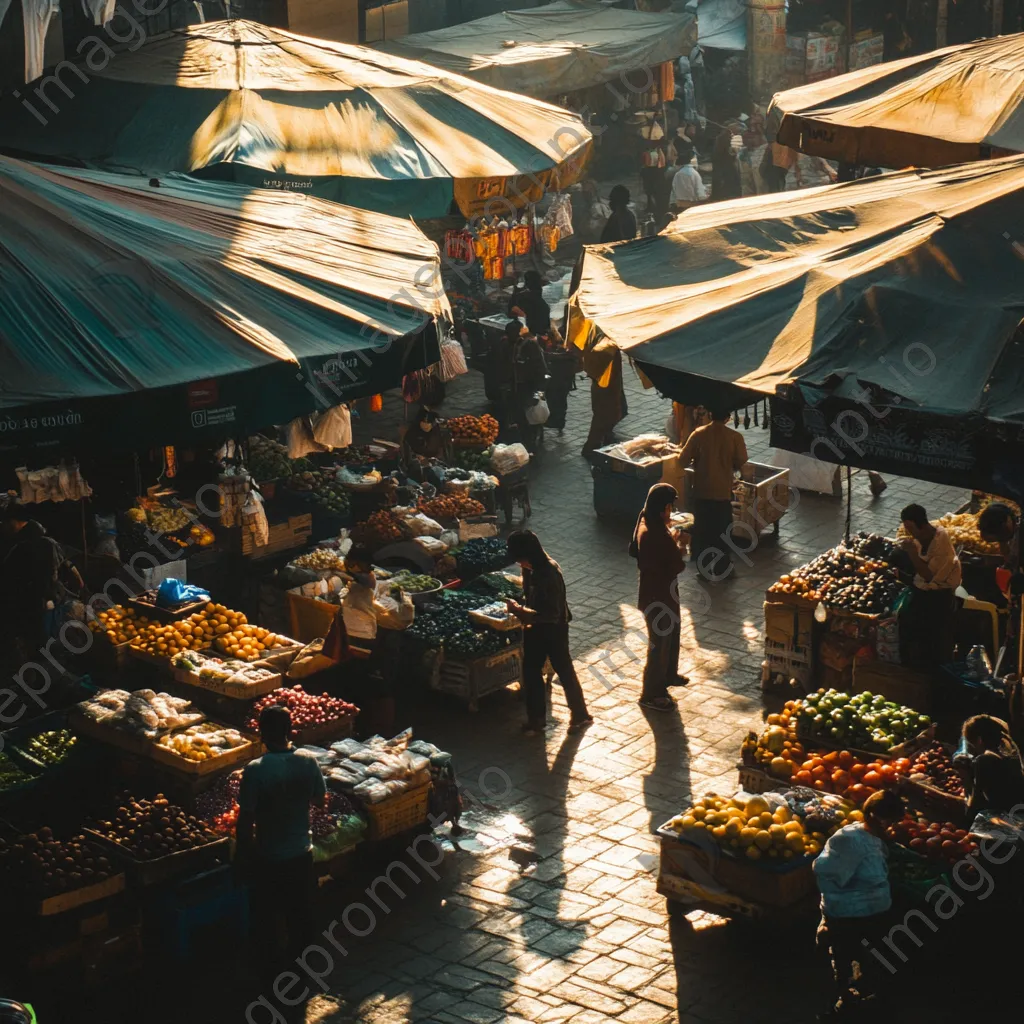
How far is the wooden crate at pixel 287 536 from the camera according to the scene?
1338 centimetres

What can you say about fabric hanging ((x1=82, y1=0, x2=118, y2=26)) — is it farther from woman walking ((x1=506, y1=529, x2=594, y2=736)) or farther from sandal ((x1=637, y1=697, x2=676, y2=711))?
sandal ((x1=637, y1=697, x2=676, y2=711))

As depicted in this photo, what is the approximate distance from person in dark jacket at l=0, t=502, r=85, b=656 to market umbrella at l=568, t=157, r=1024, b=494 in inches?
161

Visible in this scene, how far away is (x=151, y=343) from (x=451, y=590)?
4.22 metres

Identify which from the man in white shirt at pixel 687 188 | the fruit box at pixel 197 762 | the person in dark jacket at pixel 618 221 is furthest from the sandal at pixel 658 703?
the man in white shirt at pixel 687 188

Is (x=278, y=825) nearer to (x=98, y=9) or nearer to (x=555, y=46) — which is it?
(x=98, y=9)

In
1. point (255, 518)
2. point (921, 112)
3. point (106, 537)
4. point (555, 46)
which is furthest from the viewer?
point (555, 46)

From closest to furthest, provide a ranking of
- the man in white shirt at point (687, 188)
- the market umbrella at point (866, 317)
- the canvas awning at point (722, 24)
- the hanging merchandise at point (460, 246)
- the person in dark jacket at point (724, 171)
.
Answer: the market umbrella at point (866, 317), the hanging merchandise at point (460, 246), the man in white shirt at point (687, 188), the person in dark jacket at point (724, 171), the canvas awning at point (722, 24)

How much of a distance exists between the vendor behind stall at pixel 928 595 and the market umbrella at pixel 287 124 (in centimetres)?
651

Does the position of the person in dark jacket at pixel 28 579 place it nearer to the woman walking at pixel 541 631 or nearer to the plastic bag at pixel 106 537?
the plastic bag at pixel 106 537

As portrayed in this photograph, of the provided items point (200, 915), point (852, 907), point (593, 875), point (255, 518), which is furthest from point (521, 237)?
point (852, 907)

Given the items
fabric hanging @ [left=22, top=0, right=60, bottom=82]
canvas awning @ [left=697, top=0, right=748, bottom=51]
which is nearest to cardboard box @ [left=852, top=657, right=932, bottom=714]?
fabric hanging @ [left=22, top=0, right=60, bottom=82]

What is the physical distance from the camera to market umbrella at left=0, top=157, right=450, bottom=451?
8727 mm

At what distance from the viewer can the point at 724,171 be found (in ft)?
89.3

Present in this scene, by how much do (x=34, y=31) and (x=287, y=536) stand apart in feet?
15.6
